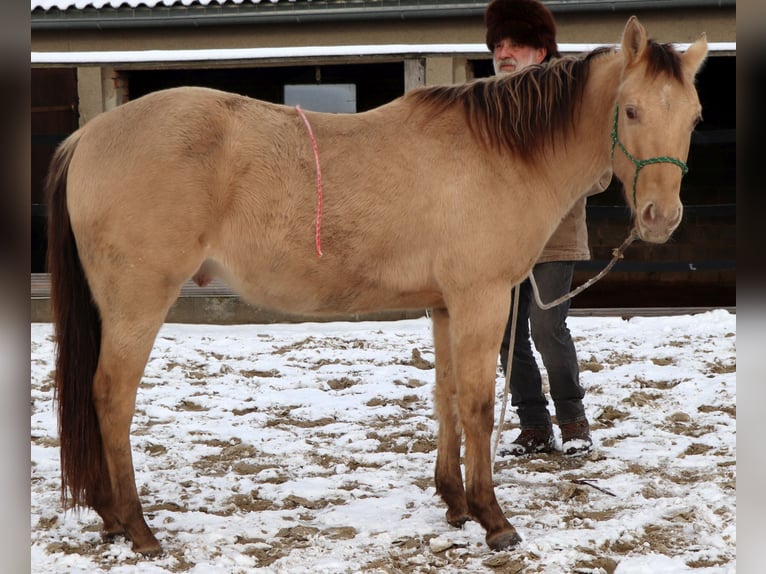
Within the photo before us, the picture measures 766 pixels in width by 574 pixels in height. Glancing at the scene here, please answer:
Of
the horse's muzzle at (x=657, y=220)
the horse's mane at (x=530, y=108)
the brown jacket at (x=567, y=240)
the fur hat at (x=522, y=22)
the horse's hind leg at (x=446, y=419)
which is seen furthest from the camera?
the brown jacket at (x=567, y=240)

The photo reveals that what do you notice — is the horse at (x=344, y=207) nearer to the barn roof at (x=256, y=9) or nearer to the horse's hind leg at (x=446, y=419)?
the horse's hind leg at (x=446, y=419)

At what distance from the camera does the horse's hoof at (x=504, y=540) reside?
2.89 meters

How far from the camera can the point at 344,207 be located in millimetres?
2949

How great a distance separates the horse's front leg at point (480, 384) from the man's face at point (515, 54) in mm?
1480

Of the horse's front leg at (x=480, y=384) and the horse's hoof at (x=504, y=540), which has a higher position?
the horse's front leg at (x=480, y=384)

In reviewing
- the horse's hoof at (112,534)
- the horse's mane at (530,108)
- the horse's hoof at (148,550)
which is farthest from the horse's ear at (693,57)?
the horse's hoof at (112,534)

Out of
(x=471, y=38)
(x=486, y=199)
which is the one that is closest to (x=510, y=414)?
(x=486, y=199)

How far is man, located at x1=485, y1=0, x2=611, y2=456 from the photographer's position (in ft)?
12.6

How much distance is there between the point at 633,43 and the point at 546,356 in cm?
186

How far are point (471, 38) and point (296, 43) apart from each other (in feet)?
7.26

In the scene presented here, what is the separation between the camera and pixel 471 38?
916 centimetres

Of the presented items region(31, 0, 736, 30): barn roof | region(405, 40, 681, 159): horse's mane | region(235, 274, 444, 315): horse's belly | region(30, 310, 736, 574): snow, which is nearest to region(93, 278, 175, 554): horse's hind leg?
region(30, 310, 736, 574): snow

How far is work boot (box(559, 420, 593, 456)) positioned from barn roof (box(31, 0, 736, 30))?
6.11 m

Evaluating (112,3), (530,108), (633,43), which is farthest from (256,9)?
(633,43)
